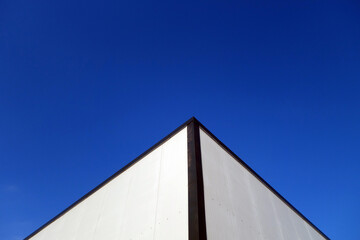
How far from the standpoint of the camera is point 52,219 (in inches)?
323

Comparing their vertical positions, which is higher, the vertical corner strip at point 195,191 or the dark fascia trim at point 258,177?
the dark fascia trim at point 258,177

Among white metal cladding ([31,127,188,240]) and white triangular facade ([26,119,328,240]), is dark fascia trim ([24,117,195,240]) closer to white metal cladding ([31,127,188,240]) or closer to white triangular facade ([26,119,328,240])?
white triangular facade ([26,119,328,240])

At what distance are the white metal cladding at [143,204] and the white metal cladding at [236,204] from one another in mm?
499

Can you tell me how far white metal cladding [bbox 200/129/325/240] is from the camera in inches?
151

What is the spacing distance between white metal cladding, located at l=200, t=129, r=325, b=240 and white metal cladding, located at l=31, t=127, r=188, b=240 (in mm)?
499

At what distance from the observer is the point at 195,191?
3639 millimetres

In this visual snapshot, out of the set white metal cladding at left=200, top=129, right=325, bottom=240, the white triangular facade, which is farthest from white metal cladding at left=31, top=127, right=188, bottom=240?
white metal cladding at left=200, top=129, right=325, bottom=240

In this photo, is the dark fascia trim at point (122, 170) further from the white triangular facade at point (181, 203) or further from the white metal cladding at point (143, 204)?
the white metal cladding at point (143, 204)

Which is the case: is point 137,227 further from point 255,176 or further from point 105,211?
point 255,176

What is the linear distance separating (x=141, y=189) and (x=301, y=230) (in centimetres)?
623

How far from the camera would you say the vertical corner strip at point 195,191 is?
3.18m

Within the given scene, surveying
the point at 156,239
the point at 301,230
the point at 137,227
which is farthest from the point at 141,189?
the point at 301,230

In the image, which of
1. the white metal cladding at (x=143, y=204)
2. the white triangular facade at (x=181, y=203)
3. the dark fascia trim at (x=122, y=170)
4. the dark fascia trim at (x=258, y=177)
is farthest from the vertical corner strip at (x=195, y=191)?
the dark fascia trim at (x=258, y=177)

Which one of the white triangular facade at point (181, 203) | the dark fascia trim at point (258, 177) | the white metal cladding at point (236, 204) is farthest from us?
the dark fascia trim at point (258, 177)
